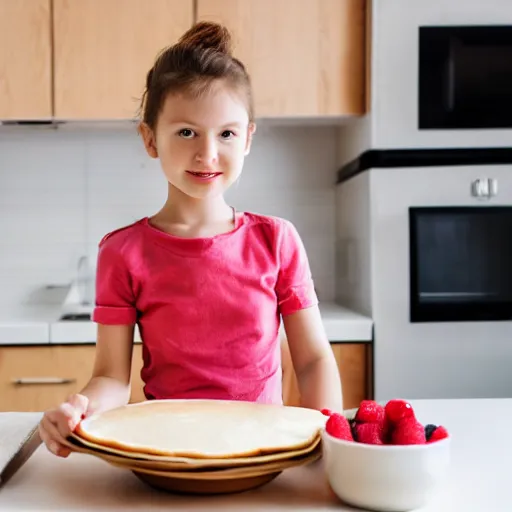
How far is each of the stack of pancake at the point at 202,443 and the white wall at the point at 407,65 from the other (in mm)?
1477

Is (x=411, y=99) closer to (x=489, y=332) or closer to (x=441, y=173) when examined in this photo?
(x=441, y=173)

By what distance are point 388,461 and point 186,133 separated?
490mm

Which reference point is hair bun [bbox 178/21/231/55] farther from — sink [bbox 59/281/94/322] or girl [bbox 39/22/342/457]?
sink [bbox 59/281/94/322]

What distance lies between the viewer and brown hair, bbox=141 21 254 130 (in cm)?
92

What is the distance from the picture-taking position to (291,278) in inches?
40.9

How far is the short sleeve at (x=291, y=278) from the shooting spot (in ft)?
3.38

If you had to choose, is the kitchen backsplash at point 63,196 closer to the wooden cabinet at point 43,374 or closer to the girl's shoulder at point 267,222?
the wooden cabinet at point 43,374

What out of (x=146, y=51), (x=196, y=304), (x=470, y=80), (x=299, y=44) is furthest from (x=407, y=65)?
(x=196, y=304)

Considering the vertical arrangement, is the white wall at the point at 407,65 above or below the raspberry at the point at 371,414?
above

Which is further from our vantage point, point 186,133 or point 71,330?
point 71,330

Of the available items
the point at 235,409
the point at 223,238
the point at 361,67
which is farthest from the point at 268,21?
the point at 235,409

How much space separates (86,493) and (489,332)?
164cm

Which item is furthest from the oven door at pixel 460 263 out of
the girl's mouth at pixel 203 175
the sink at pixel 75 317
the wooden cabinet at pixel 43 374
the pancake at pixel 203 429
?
the pancake at pixel 203 429

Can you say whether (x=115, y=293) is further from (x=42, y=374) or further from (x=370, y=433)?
(x=42, y=374)
